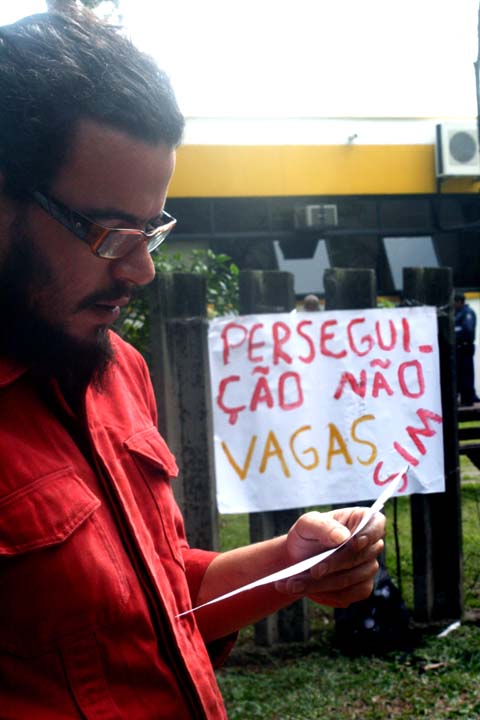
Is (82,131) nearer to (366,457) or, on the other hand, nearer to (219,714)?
(219,714)

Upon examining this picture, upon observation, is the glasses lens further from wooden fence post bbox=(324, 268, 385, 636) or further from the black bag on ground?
the black bag on ground

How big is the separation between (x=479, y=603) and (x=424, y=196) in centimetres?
1077

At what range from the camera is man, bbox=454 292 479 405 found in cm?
904

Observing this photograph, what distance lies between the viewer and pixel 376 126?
13281 millimetres

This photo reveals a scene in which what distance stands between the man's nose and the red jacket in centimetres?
21

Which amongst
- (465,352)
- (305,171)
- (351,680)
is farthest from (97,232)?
(305,171)

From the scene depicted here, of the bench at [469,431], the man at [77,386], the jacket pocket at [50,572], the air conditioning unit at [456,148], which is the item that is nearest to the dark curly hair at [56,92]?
the man at [77,386]

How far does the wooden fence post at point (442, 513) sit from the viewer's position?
12.0 feet

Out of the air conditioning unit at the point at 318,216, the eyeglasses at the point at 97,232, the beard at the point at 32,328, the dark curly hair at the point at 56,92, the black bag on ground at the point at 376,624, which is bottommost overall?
the black bag on ground at the point at 376,624

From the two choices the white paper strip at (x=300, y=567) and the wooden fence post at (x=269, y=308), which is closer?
the white paper strip at (x=300, y=567)

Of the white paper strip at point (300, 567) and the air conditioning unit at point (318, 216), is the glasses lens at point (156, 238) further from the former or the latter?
the air conditioning unit at point (318, 216)

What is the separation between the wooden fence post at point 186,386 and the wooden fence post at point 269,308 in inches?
7.9

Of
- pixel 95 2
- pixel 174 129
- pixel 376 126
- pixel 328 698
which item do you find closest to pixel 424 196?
pixel 376 126

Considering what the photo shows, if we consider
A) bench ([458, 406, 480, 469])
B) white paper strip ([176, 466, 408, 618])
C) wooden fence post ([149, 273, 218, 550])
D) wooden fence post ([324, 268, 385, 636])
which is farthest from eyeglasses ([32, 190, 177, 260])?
bench ([458, 406, 480, 469])
